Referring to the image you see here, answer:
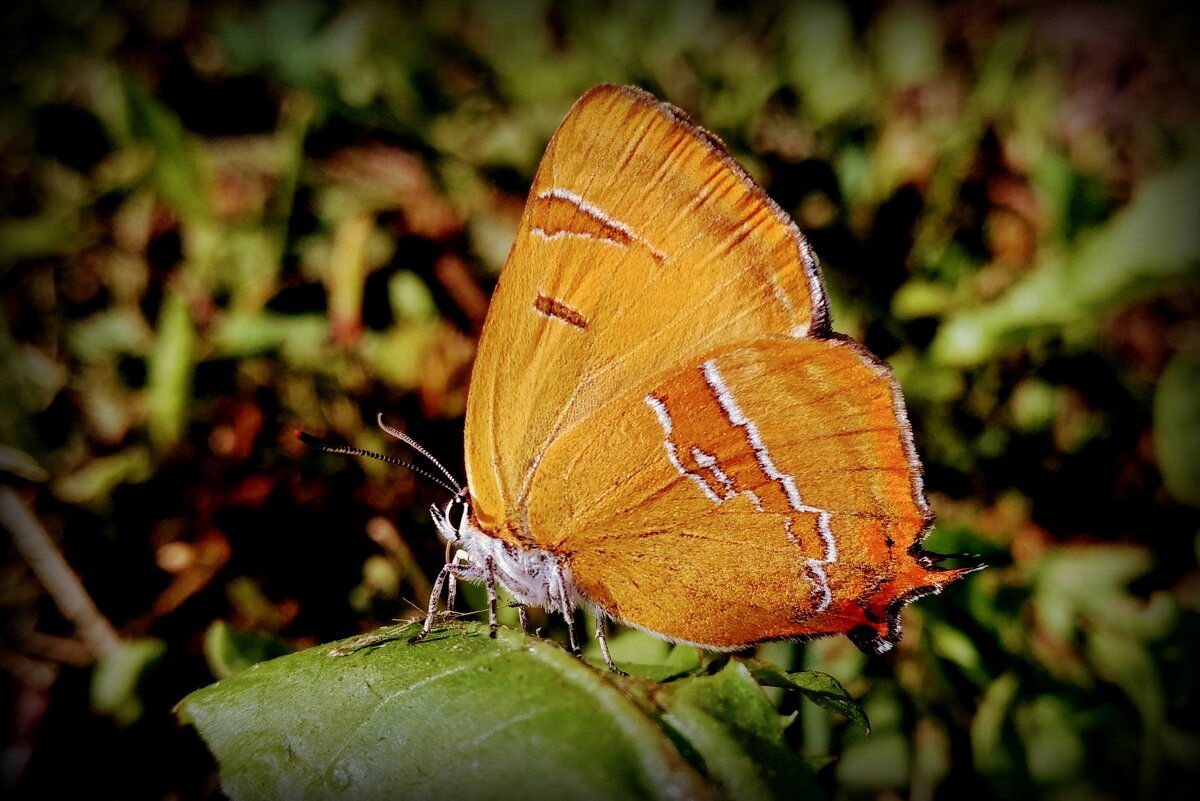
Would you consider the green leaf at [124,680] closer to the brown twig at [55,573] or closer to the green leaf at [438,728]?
the brown twig at [55,573]

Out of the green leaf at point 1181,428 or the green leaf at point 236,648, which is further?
the green leaf at point 1181,428

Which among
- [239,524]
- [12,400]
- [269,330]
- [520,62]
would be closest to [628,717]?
[239,524]

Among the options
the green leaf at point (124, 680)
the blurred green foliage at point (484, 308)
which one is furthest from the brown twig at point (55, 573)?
the green leaf at point (124, 680)

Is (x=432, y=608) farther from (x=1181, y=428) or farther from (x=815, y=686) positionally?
(x=1181, y=428)

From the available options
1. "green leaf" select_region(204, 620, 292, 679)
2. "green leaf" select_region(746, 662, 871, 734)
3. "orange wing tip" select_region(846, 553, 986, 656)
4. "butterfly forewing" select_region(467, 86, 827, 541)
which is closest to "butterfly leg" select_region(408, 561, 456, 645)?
"butterfly forewing" select_region(467, 86, 827, 541)

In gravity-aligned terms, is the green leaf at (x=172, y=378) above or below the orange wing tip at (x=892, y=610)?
above

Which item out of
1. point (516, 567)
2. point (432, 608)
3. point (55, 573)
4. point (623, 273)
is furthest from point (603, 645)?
point (55, 573)

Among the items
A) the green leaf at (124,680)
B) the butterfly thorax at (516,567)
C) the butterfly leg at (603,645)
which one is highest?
the butterfly thorax at (516,567)
